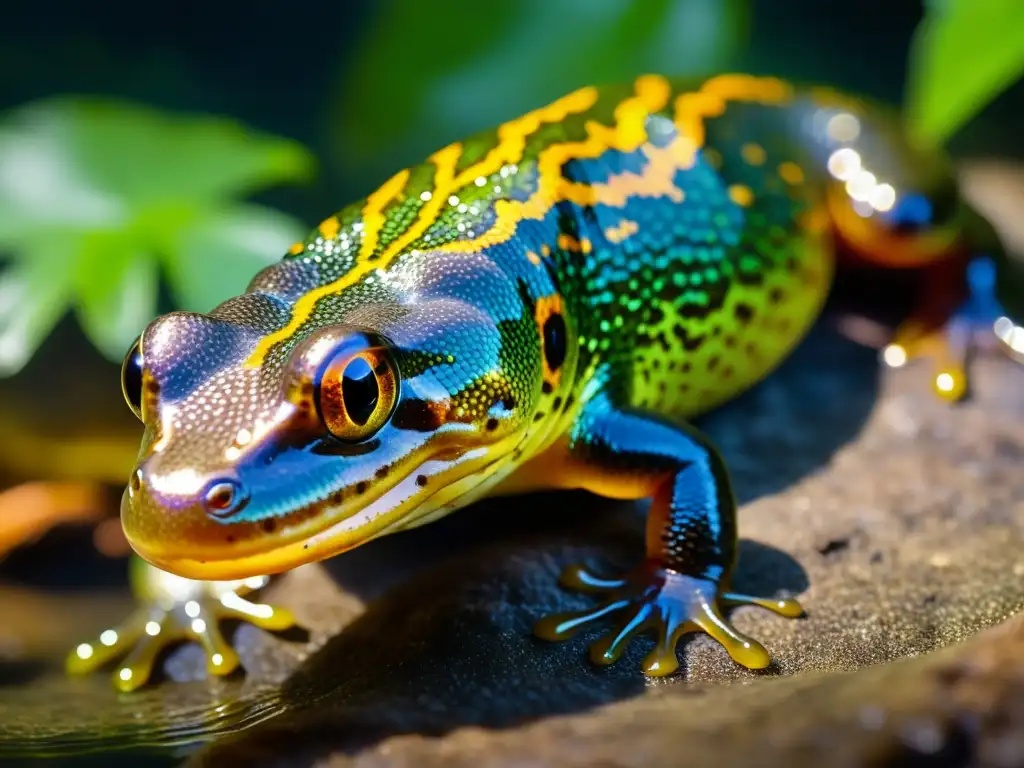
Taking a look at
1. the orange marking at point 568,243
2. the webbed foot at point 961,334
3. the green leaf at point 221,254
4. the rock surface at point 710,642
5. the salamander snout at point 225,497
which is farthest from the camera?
the green leaf at point 221,254

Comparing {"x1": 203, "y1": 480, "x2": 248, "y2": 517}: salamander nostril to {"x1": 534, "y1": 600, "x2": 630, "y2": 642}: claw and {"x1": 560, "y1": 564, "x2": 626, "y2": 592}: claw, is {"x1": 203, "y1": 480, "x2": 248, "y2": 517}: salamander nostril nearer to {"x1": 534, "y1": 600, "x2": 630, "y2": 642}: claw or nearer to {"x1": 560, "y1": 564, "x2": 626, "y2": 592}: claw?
{"x1": 534, "y1": 600, "x2": 630, "y2": 642}: claw

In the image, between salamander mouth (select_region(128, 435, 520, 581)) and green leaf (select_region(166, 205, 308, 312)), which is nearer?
salamander mouth (select_region(128, 435, 520, 581))

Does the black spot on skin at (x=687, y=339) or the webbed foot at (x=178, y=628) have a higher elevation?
the black spot on skin at (x=687, y=339)

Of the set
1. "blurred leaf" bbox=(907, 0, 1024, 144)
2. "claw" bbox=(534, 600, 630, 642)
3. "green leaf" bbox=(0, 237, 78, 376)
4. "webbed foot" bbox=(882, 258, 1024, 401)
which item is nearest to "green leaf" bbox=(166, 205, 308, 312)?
"green leaf" bbox=(0, 237, 78, 376)

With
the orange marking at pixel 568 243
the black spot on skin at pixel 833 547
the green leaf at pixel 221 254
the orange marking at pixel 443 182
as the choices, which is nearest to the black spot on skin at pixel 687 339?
the orange marking at pixel 568 243

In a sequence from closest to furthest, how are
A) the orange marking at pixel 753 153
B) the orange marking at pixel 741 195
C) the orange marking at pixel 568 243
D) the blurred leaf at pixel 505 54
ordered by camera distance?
the orange marking at pixel 568 243 < the orange marking at pixel 741 195 < the orange marking at pixel 753 153 < the blurred leaf at pixel 505 54

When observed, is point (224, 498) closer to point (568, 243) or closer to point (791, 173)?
point (568, 243)

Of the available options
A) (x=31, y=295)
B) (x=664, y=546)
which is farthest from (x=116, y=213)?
(x=664, y=546)

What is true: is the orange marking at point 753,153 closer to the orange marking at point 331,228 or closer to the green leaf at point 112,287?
the orange marking at point 331,228
